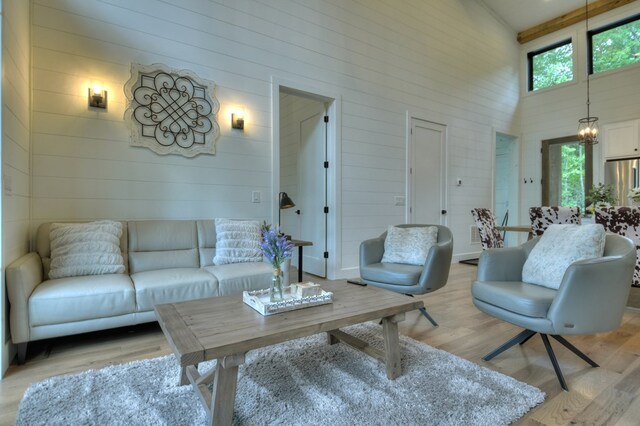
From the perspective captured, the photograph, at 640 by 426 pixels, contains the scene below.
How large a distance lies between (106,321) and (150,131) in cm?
179

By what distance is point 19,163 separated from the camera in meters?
2.38

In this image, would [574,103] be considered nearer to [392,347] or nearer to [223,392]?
[392,347]

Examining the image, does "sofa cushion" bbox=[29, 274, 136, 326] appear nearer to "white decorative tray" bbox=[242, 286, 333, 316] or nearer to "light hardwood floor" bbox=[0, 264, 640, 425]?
"light hardwood floor" bbox=[0, 264, 640, 425]

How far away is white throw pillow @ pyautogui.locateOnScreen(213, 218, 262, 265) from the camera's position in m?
3.16

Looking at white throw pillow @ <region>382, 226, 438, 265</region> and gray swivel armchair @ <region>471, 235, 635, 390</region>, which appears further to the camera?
white throw pillow @ <region>382, 226, 438, 265</region>

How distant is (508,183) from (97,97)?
766 cm

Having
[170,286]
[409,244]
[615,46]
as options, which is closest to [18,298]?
[170,286]

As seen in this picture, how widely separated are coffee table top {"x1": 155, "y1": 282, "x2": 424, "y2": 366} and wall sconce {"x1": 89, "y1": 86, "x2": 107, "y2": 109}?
2.20 m

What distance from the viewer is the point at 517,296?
6.53 ft

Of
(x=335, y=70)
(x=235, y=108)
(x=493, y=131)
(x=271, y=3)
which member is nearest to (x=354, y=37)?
(x=335, y=70)

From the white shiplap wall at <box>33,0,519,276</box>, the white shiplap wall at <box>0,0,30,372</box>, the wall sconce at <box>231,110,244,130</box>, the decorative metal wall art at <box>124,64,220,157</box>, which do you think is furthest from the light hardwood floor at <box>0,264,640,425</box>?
the wall sconce at <box>231,110,244,130</box>

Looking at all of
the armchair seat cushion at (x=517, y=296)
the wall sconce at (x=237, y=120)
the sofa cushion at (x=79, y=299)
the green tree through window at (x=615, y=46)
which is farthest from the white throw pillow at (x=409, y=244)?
the green tree through window at (x=615, y=46)

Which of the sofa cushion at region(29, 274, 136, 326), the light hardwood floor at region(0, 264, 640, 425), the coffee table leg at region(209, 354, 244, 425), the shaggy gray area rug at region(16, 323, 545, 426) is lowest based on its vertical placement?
the light hardwood floor at region(0, 264, 640, 425)

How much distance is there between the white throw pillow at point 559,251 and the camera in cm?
213
